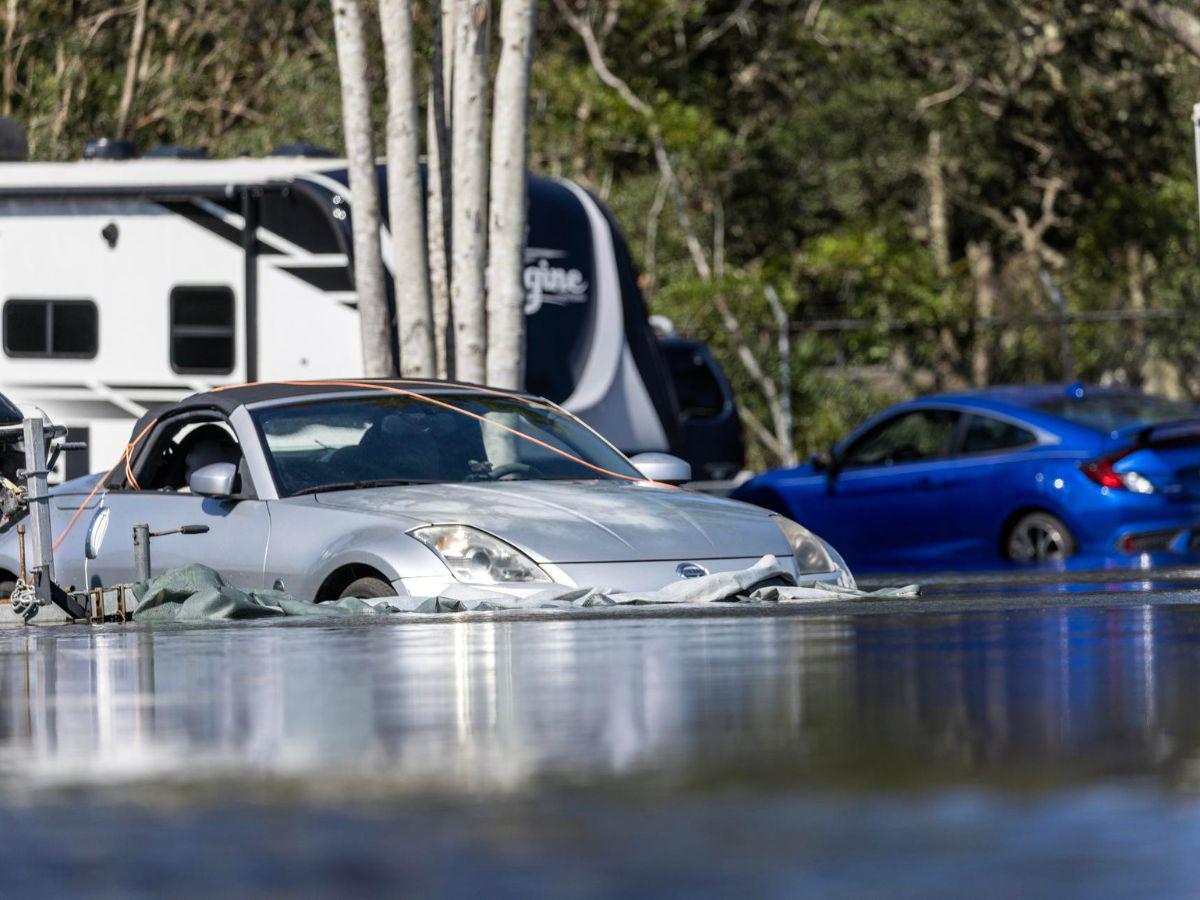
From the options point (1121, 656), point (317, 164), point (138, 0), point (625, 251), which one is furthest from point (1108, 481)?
point (138, 0)

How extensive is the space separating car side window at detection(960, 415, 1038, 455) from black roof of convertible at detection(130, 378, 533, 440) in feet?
18.2

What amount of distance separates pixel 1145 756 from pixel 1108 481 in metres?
11.2

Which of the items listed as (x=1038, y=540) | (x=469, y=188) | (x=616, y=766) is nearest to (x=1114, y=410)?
(x=1038, y=540)

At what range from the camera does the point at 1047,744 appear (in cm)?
477

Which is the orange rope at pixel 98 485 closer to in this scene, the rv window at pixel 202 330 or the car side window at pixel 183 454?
the car side window at pixel 183 454

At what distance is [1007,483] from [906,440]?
154 centimetres

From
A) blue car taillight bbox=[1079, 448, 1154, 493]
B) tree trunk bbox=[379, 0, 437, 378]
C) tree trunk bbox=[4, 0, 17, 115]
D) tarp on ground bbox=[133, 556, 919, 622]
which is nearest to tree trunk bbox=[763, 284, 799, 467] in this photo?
tree trunk bbox=[379, 0, 437, 378]

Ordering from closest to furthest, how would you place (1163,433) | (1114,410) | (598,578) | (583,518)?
(598,578)
(583,518)
(1163,433)
(1114,410)

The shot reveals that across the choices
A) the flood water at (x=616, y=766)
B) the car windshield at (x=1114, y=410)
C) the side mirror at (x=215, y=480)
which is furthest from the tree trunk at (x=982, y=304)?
the flood water at (x=616, y=766)

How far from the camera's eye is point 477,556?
9.45 m

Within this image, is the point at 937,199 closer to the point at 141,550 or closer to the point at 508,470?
the point at 508,470

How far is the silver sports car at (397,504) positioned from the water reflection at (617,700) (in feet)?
2.56

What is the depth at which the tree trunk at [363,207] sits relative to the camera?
664 inches

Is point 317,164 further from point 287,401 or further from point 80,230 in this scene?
point 287,401
